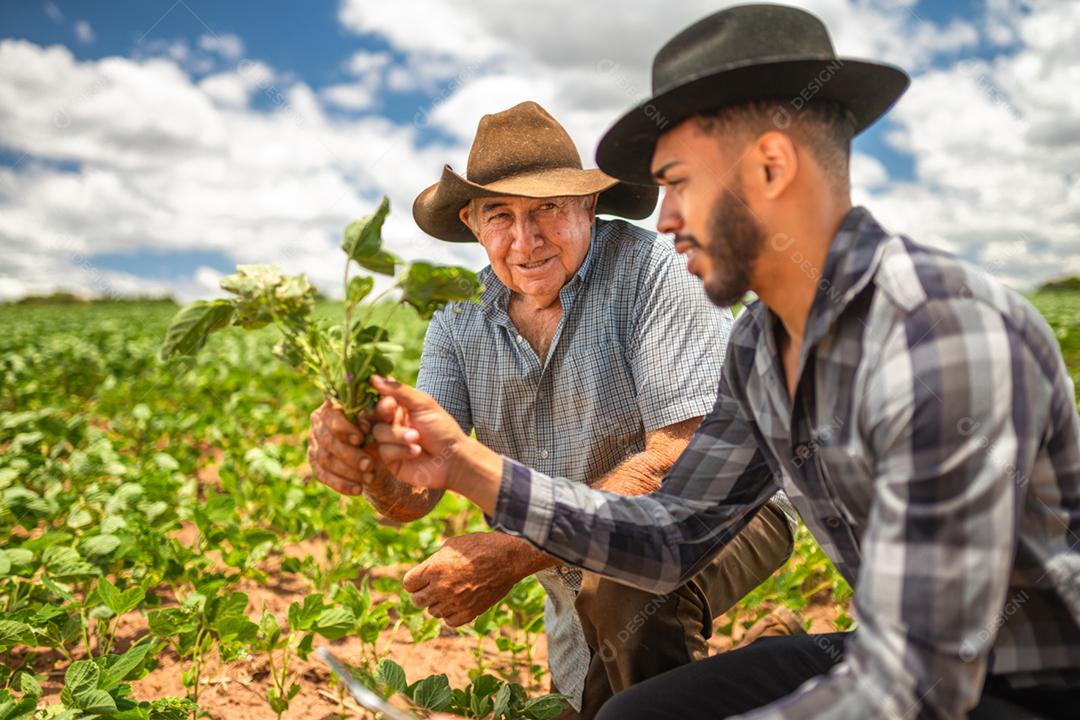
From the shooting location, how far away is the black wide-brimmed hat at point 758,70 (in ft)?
4.42

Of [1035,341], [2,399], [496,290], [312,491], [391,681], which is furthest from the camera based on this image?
[2,399]

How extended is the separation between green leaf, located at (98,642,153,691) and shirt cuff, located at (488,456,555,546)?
908 mm

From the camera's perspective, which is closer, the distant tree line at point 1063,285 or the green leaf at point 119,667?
the green leaf at point 119,667

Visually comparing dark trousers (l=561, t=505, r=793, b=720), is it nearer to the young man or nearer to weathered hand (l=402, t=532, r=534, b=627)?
weathered hand (l=402, t=532, r=534, b=627)

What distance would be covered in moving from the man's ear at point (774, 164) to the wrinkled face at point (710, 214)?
32mm

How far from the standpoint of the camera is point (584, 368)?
2307 millimetres

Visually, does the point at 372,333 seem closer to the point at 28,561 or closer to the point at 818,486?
the point at 818,486

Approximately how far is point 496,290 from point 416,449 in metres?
1.08

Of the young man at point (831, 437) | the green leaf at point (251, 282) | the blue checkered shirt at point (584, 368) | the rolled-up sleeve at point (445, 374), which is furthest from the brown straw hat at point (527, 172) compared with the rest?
the green leaf at point (251, 282)

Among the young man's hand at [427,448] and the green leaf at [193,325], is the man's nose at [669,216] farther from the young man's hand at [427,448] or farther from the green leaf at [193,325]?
the green leaf at [193,325]

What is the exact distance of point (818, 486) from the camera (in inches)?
57.4

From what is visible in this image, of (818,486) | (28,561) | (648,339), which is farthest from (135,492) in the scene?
(818,486)

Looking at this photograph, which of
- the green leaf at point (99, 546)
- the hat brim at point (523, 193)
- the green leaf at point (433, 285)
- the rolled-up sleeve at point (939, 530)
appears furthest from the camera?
the green leaf at point (99, 546)

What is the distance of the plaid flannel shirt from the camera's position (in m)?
1.06
